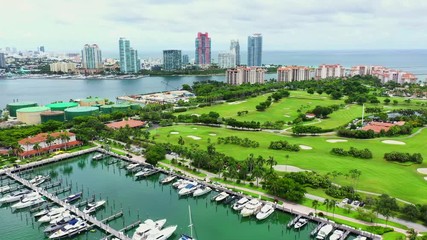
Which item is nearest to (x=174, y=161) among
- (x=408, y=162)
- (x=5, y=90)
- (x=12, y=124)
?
(x=408, y=162)

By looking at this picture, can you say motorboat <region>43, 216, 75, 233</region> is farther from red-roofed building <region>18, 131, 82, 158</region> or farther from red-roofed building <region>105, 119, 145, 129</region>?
red-roofed building <region>105, 119, 145, 129</region>

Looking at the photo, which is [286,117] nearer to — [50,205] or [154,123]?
[154,123]

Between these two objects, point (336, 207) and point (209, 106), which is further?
point (209, 106)

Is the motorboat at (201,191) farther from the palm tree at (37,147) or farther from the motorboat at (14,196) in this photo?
the palm tree at (37,147)

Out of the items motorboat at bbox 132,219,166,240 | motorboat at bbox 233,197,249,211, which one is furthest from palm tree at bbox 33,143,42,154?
motorboat at bbox 233,197,249,211

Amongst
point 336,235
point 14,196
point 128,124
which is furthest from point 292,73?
point 14,196

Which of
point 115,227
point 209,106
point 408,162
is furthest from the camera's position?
point 209,106

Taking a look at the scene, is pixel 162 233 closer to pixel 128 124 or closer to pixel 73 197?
pixel 73 197
